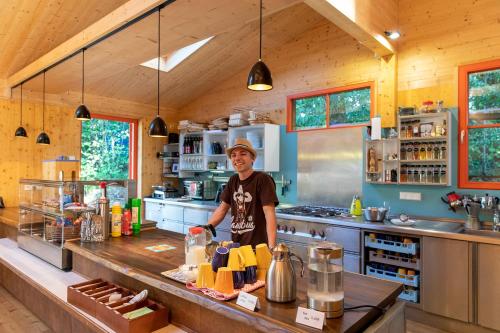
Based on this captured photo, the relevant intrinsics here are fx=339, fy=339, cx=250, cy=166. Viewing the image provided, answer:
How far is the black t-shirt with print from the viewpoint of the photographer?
8.28 feet

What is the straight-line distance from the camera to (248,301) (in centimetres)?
142

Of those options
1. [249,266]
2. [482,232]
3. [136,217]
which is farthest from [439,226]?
[136,217]

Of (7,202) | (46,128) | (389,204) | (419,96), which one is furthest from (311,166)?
(7,202)

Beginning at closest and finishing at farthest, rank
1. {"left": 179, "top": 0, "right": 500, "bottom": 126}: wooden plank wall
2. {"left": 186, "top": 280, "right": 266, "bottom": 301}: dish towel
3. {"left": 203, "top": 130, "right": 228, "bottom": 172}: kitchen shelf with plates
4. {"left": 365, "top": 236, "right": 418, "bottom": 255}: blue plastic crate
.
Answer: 1. {"left": 186, "top": 280, "right": 266, "bottom": 301}: dish towel
2. {"left": 365, "top": 236, "right": 418, "bottom": 255}: blue plastic crate
3. {"left": 179, "top": 0, "right": 500, "bottom": 126}: wooden plank wall
4. {"left": 203, "top": 130, "right": 228, "bottom": 172}: kitchen shelf with plates

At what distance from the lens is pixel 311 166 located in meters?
5.00

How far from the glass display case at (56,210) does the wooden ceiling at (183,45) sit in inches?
61.2

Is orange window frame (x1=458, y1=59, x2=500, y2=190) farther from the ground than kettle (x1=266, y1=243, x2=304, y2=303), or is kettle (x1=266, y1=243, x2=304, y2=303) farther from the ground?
orange window frame (x1=458, y1=59, x2=500, y2=190)

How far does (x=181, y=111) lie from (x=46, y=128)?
252 centimetres

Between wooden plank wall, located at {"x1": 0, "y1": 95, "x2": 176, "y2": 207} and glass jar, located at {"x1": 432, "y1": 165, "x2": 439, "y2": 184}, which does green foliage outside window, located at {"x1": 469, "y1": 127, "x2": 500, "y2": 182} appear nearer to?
glass jar, located at {"x1": 432, "y1": 165, "x2": 439, "y2": 184}

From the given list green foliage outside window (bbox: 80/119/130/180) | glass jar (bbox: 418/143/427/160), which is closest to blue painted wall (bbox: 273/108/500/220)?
glass jar (bbox: 418/143/427/160)

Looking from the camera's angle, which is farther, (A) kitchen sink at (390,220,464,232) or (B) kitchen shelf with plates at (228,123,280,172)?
(B) kitchen shelf with plates at (228,123,280,172)

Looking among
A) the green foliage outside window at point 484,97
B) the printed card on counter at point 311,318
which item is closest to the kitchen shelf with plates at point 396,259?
the green foliage outside window at point 484,97

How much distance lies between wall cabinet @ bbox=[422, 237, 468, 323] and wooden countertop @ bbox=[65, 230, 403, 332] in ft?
5.69

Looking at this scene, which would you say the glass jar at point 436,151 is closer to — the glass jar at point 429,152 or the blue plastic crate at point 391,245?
the glass jar at point 429,152
